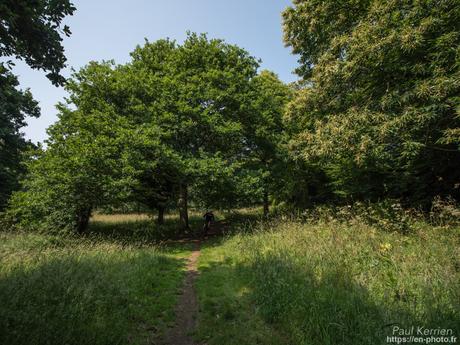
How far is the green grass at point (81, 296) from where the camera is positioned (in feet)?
14.0

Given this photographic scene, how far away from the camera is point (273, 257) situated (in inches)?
332

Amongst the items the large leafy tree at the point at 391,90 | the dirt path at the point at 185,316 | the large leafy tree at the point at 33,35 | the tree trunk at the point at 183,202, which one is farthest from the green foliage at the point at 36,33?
the tree trunk at the point at 183,202

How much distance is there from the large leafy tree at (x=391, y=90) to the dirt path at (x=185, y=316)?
23.1 ft

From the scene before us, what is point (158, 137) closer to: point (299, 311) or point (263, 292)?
point (263, 292)

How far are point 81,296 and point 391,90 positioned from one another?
1210 cm

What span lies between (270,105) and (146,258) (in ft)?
50.2

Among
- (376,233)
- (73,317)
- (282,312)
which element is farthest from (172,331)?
(376,233)

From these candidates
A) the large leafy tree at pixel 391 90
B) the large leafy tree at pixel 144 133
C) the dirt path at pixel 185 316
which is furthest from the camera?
the large leafy tree at pixel 144 133

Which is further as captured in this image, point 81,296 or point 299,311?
point 81,296

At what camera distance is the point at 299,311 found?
17.4 ft

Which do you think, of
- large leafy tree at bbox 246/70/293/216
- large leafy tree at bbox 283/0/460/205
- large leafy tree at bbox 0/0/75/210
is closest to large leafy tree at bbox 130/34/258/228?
large leafy tree at bbox 246/70/293/216

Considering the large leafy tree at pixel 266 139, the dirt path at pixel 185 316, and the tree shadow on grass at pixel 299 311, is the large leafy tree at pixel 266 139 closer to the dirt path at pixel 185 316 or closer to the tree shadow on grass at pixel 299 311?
the dirt path at pixel 185 316

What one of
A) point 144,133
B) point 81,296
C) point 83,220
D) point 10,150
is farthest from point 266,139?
point 10,150

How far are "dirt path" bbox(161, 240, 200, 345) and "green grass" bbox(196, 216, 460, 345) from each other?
24 centimetres
